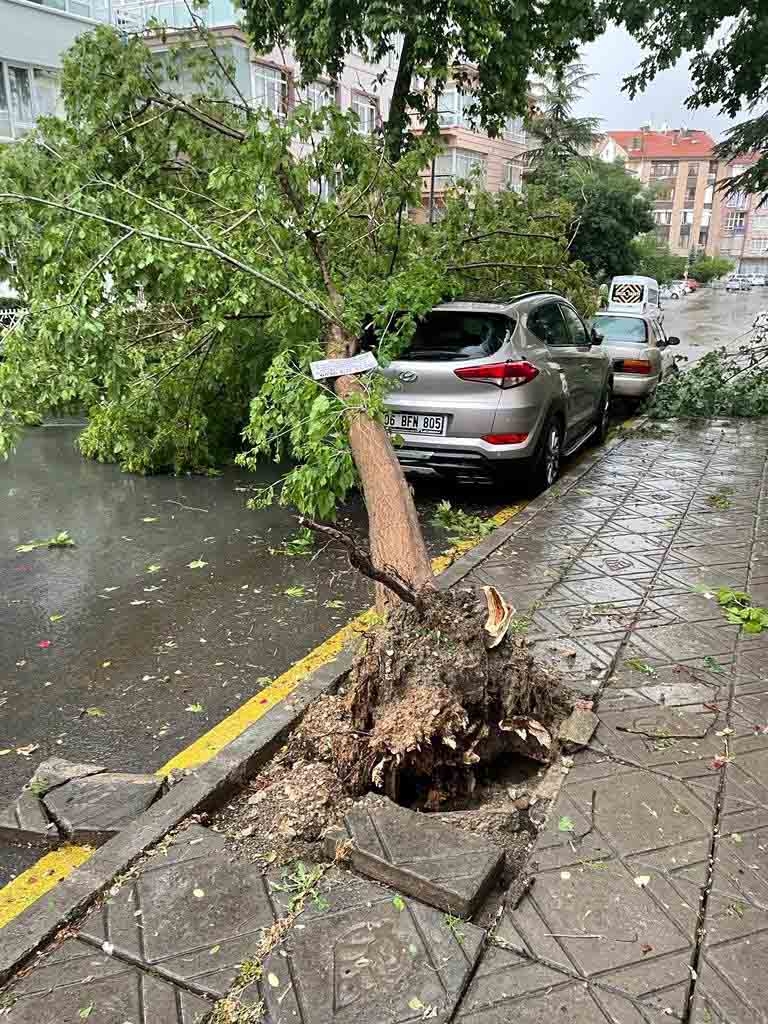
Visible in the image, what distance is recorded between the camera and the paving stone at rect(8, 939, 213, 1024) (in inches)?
82.7

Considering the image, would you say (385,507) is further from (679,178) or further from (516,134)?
(679,178)

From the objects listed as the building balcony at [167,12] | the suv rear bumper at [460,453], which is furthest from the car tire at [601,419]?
the building balcony at [167,12]

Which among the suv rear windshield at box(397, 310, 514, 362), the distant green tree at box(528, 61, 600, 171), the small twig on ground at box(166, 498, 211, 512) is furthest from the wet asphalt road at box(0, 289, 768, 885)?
the distant green tree at box(528, 61, 600, 171)

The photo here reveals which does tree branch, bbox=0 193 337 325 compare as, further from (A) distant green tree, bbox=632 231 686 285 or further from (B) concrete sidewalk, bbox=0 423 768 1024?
(A) distant green tree, bbox=632 231 686 285

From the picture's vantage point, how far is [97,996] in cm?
216

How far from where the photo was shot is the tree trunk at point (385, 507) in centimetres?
390

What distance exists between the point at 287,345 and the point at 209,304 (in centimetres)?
91

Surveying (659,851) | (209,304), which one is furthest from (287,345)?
(659,851)

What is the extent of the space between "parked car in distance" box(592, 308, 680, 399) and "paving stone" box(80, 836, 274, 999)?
32.6ft

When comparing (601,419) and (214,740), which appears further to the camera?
(601,419)

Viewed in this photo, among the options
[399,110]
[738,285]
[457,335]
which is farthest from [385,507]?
[738,285]

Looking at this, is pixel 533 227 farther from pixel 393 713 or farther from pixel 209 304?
pixel 393 713

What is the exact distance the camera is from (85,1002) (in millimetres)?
2145

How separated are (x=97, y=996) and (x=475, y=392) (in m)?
5.27
